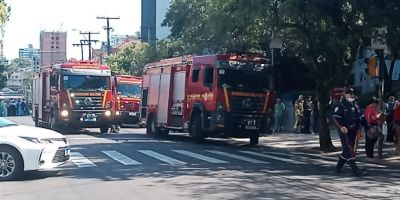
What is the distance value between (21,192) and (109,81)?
19.5m

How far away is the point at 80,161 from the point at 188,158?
2.89 m

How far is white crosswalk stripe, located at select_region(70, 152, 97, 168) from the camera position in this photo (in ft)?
54.4

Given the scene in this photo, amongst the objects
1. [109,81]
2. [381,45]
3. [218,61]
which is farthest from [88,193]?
[109,81]

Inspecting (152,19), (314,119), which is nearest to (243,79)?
(314,119)

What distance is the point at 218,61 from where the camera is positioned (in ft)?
78.7

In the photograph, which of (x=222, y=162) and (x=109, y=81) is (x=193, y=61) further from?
(x=222, y=162)

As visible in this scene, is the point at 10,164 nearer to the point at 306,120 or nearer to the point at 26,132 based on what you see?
the point at 26,132

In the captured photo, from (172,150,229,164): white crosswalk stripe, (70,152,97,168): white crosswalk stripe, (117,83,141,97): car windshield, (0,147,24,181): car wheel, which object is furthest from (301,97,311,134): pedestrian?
(0,147,24,181): car wheel

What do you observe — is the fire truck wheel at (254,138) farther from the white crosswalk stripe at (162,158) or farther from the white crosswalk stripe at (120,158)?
the white crosswalk stripe at (120,158)

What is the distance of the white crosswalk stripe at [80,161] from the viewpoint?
653 inches

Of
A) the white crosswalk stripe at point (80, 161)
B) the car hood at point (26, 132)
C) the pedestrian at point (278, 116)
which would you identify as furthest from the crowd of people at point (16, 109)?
the car hood at point (26, 132)

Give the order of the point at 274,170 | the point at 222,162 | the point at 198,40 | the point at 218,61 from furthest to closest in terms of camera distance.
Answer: the point at 198,40 < the point at 218,61 < the point at 222,162 < the point at 274,170

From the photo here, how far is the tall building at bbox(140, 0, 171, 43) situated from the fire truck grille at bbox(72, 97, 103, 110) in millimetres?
58105

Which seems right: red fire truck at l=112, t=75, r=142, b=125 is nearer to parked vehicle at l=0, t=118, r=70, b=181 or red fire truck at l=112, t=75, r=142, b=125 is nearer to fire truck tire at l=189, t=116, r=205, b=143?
fire truck tire at l=189, t=116, r=205, b=143
